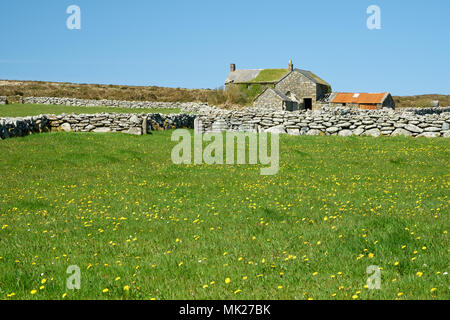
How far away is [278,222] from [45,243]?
5.29 m

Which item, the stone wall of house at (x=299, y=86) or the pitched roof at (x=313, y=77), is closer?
the stone wall of house at (x=299, y=86)

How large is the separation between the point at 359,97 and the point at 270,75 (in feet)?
60.3

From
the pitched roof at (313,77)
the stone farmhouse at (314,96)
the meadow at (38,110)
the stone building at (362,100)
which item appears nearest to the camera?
the meadow at (38,110)

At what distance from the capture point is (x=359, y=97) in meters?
68.3

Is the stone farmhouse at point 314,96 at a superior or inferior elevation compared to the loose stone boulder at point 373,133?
superior

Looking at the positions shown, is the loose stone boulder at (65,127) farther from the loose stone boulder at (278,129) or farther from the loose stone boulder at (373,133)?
the loose stone boulder at (373,133)

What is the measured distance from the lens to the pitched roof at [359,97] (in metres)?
66.9

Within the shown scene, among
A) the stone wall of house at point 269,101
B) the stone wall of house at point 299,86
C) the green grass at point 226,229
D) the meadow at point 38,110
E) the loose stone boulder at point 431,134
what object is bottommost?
the green grass at point 226,229

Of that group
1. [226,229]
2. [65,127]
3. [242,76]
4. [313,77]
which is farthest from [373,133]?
[242,76]

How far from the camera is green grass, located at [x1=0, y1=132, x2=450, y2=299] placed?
6078 mm

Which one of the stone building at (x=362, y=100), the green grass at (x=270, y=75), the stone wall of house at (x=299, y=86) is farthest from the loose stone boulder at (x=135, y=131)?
the green grass at (x=270, y=75)

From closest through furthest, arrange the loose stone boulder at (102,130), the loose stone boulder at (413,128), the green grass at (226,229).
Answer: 1. the green grass at (226,229)
2. the loose stone boulder at (413,128)
3. the loose stone boulder at (102,130)

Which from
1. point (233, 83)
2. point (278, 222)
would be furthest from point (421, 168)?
point (233, 83)
